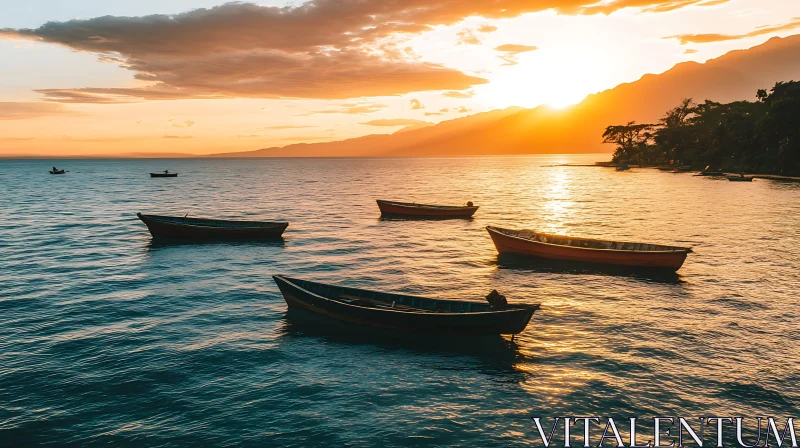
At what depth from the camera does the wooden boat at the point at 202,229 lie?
1876 inches

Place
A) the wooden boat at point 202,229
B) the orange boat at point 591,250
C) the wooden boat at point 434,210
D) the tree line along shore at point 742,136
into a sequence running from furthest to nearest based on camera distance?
the tree line along shore at point 742,136
the wooden boat at point 434,210
the wooden boat at point 202,229
the orange boat at point 591,250

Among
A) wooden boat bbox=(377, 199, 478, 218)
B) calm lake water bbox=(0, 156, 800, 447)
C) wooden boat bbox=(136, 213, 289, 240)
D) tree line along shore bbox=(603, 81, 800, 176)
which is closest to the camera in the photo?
calm lake water bbox=(0, 156, 800, 447)

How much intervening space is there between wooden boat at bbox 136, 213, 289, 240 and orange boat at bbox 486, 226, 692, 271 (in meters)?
22.2

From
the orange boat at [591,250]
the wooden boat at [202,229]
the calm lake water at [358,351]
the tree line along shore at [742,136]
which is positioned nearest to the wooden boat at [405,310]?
the calm lake water at [358,351]

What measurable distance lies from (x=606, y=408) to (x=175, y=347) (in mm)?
17629

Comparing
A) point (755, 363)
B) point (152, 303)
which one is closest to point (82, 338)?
point (152, 303)

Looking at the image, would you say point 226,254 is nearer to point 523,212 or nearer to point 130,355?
point 130,355

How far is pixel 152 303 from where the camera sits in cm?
2830

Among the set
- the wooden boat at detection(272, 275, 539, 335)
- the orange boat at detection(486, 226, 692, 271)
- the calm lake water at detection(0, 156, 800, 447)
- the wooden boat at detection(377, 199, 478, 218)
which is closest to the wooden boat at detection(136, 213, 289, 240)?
the calm lake water at detection(0, 156, 800, 447)

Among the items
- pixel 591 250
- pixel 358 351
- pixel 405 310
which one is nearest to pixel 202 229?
pixel 405 310

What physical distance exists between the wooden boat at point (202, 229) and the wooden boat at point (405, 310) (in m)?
23.8

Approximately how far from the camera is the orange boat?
112 ft

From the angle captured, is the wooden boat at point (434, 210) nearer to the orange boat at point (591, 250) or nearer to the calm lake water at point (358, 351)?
the calm lake water at point (358, 351)

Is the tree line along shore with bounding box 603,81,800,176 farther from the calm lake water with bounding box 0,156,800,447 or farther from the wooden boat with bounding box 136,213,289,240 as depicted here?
the wooden boat with bounding box 136,213,289,240
